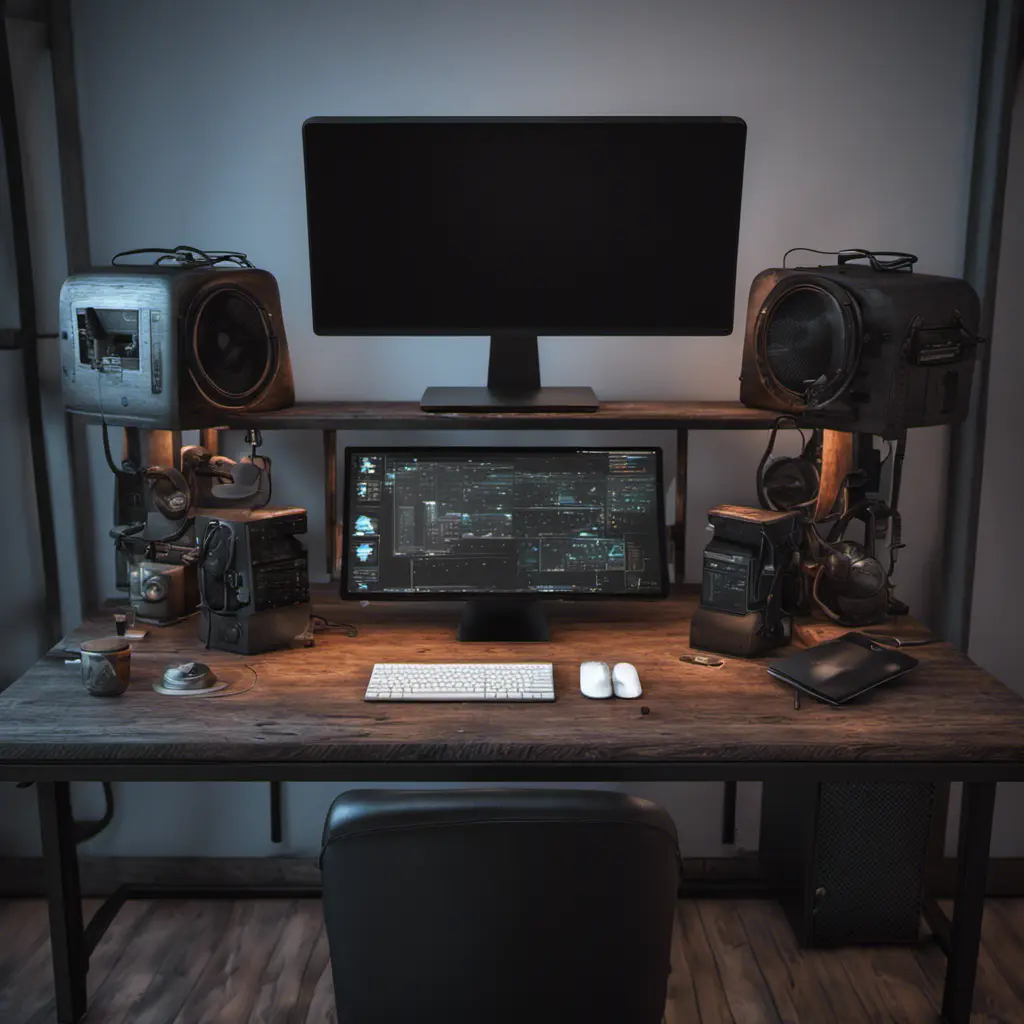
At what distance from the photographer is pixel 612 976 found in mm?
1398

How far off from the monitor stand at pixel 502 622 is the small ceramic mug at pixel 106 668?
2.24 feet

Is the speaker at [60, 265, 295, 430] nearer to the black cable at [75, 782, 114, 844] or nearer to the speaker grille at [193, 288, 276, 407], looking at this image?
the speaker grille at [193, 288, 276, 407]

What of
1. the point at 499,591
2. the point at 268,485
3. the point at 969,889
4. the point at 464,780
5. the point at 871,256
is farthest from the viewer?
the point at 268,485

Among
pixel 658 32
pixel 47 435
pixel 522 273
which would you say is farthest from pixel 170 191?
pixel 658 32

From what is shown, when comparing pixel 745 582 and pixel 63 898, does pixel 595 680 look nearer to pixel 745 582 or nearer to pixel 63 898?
pixel 745 582

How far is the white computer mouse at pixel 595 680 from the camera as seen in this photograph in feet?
6.93

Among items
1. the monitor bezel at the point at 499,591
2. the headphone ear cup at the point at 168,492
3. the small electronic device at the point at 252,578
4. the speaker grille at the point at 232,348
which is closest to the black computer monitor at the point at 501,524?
the monitor bezel at the point at 499,591

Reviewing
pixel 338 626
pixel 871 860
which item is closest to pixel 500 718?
pixel 338 626

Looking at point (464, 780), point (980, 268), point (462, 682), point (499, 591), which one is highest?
point (980, 268)

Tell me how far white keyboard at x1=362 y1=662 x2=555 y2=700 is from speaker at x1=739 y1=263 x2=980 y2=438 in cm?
78

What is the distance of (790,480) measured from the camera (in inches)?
99.6

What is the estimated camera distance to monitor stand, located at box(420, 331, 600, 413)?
7.82ft

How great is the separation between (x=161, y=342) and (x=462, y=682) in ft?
2.95

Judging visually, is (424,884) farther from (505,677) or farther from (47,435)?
(47,435)
